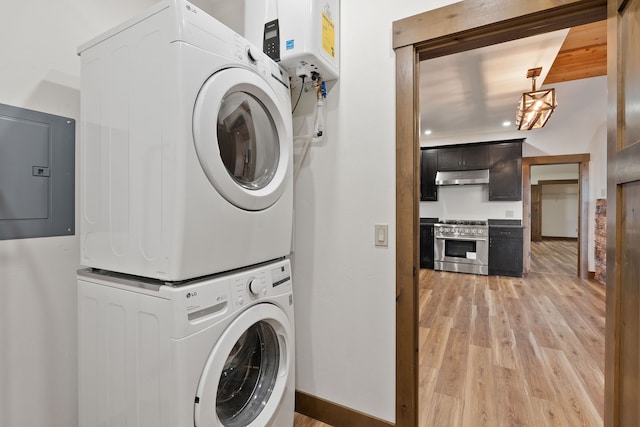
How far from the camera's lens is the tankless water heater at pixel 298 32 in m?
1.26

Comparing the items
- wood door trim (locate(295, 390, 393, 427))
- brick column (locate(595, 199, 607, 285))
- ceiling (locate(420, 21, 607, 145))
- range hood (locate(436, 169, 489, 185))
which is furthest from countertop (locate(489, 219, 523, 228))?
wood door trim (locate(295, 390, 393, 427))

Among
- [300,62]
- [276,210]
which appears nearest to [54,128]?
[276,210]

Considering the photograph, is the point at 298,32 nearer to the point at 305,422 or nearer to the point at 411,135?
the point at 411,135

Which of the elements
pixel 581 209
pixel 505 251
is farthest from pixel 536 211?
pixel 505 251

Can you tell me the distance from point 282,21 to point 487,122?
464 centimetres

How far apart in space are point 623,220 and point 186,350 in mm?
1396

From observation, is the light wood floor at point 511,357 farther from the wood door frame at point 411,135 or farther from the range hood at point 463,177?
the range hood at point 463,177

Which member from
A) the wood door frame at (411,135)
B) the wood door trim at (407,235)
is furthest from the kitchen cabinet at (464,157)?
the wood door trim at (407,235)

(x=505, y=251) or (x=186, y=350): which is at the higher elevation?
(x=186, y=350)

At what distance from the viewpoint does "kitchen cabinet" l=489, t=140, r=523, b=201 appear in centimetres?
489

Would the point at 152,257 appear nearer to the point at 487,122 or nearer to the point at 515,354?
the point at 515,354

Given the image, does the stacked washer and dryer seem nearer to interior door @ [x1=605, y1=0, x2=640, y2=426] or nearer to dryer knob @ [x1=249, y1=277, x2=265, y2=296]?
dryer knob @ [x1=249, y1=277, x2=265, y2=296]

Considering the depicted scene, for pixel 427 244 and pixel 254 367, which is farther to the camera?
pixel 427 244

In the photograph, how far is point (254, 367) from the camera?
4.07ft
